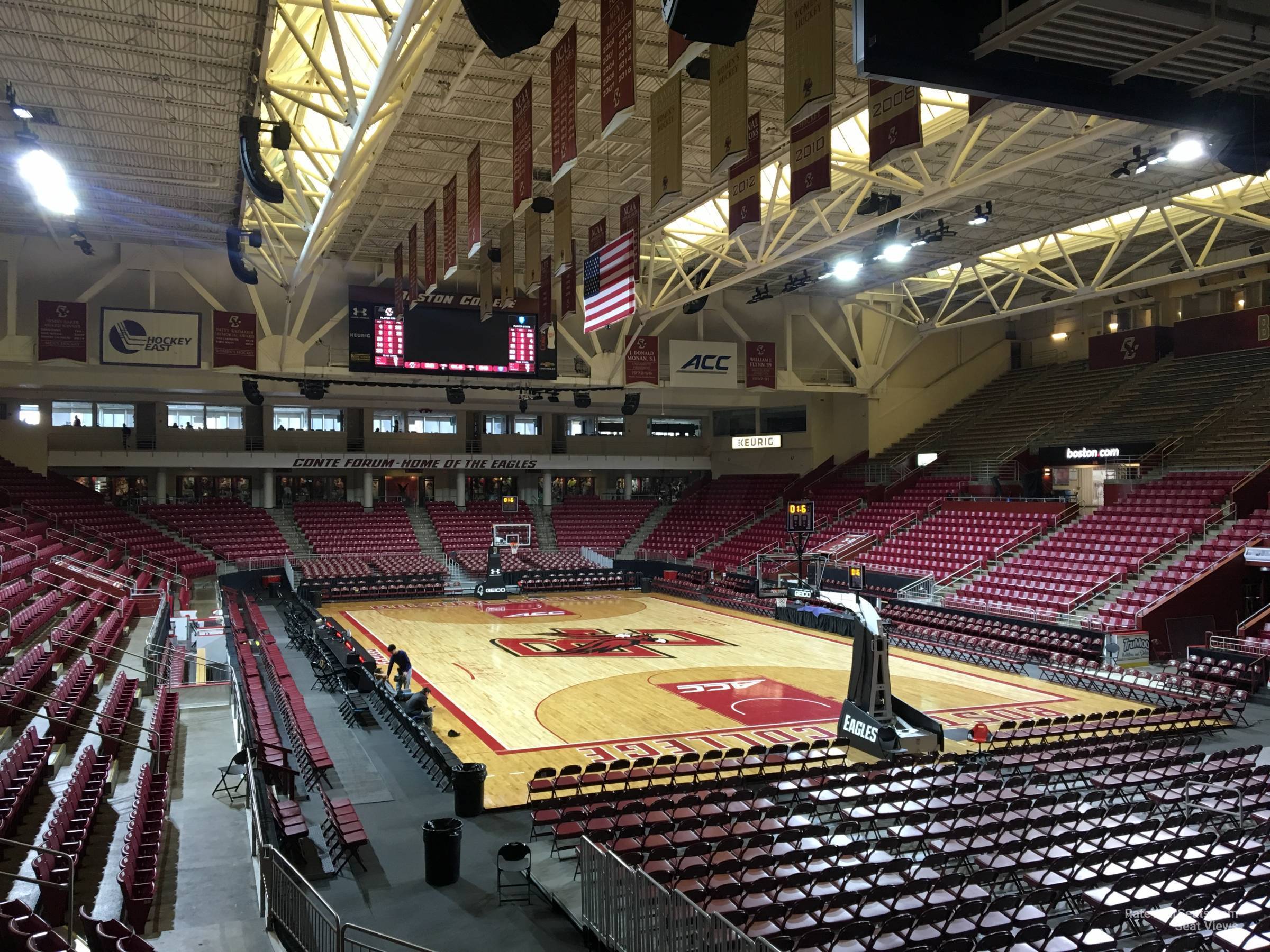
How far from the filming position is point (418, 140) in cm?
1942

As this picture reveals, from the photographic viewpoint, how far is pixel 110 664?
15.3 metres

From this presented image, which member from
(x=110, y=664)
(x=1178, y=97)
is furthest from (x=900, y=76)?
(x=110, y=664)

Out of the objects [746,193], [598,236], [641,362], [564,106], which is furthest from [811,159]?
[641,362]

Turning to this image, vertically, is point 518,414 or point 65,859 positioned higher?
point 518,414

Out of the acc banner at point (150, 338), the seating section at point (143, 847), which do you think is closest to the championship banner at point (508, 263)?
the seating section at point (143, 847)

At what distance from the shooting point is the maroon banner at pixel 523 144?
479 inches

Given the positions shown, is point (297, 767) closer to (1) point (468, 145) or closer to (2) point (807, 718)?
(2) point (807, 718)

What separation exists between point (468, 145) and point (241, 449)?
907 inches

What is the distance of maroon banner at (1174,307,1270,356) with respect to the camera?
26266 mm

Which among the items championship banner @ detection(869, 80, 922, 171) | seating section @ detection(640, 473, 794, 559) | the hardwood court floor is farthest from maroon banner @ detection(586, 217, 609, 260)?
seating section @ detection(640, 473, 794, 559)

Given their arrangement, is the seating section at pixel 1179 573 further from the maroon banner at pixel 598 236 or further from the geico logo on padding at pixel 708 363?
the geico logo on padding at pixel 708 363

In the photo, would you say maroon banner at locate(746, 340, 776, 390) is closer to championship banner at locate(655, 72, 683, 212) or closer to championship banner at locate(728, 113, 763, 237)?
championship banner at locate(728, 113, 763, 237)

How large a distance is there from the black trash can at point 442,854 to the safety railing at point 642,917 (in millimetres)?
1588

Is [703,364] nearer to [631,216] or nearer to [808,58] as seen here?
[631,216]
